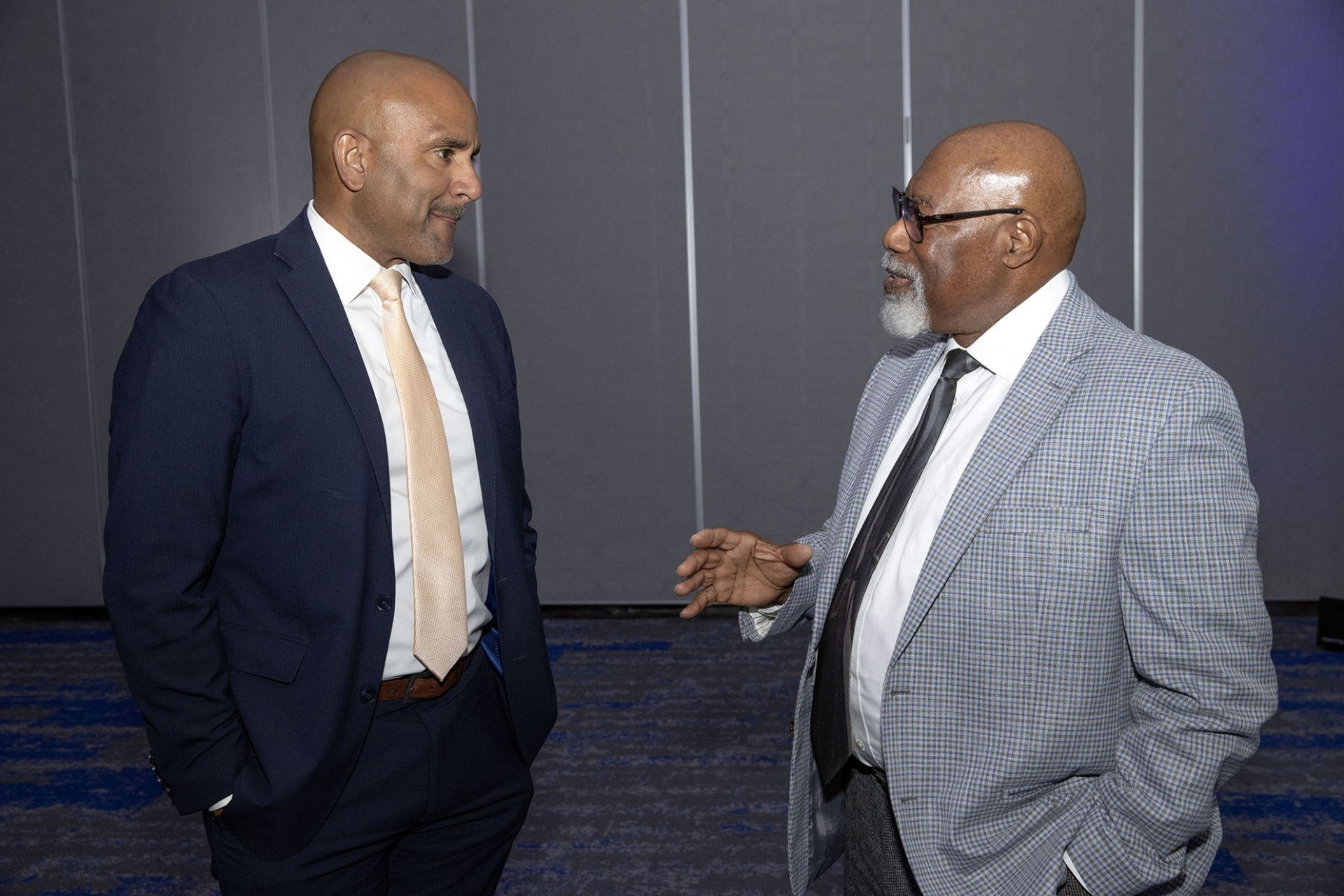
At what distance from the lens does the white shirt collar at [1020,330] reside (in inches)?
57.2

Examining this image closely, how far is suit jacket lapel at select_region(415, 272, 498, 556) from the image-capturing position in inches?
66.2

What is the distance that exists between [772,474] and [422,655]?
3827 millimetres

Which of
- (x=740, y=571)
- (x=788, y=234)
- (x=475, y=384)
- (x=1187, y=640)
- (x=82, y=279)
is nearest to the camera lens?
(x=1187, y=640)

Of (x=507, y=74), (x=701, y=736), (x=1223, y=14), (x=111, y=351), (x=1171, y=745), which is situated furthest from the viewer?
(x=111, y=351)

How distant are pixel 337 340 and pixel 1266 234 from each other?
4.71 meters

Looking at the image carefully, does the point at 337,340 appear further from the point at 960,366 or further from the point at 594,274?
the point at 594,274

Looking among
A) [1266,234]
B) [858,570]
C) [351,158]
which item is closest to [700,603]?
[858,570]

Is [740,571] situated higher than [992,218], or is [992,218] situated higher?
[992,218]

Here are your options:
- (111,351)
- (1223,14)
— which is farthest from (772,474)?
(111,351)

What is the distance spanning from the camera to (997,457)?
1319 mm

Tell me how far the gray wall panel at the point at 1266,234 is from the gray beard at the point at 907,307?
382 centimetres

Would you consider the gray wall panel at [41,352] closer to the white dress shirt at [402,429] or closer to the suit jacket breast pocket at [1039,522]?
the white dress shirt at [402,429]

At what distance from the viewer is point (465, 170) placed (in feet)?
5.45

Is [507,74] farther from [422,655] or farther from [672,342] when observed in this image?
[422,655]
